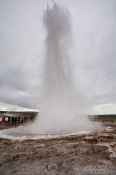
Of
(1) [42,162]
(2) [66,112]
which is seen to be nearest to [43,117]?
(2) [66,112]

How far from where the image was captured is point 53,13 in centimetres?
3091

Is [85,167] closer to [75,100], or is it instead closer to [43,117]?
[43,117]

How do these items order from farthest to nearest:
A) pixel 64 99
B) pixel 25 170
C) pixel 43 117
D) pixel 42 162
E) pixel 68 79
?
1. pixel 68 79
2. pixel 64 99
3. pixel 43 117
4. pixel 42 162
5. pixel 25 170

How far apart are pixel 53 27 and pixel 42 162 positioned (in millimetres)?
27174

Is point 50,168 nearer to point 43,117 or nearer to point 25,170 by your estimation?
point 25,170

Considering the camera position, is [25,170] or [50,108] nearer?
[25,170]

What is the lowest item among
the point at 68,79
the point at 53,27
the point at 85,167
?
the point at 85,167

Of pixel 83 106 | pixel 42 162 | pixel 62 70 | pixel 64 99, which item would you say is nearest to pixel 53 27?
pixel 62 70

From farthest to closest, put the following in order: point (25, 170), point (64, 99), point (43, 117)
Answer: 1. point (64, 99)
2. point (43, 117)
3. point (25, 170)

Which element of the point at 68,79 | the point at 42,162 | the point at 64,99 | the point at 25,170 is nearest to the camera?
the point at 25,170

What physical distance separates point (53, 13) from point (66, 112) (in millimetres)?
17474

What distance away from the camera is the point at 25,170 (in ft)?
20.4

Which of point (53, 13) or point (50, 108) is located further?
point (53, 13)

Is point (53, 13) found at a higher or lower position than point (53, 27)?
higher
